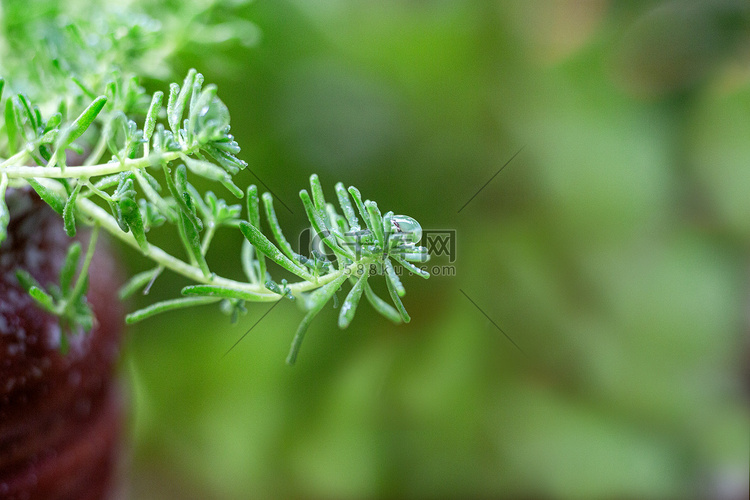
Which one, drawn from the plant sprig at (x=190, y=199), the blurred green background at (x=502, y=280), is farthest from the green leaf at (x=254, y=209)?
the blurred green background at (x=502, y=280)

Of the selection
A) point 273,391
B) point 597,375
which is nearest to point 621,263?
point 597,375

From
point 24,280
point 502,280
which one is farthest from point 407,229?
point 502,280

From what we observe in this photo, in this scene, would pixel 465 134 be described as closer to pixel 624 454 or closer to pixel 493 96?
pixel 493 96

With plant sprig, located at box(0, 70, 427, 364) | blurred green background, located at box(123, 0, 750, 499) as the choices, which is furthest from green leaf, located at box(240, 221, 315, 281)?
blurred green background, located at box(123, 0, 750, 499)

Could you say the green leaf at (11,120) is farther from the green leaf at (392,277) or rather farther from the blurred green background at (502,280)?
the blurred green background at (502,280)

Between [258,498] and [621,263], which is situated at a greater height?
[621,263]

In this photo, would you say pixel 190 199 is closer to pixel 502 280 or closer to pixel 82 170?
pixel 82 170

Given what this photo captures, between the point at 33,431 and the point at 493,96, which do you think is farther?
the point at 493,96
